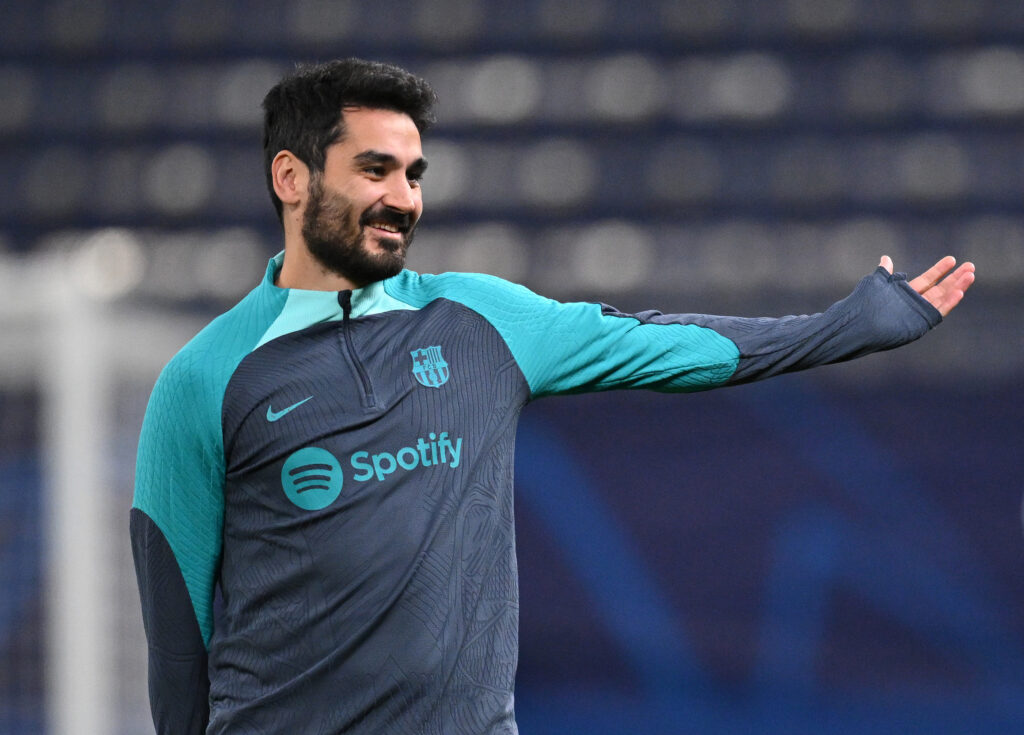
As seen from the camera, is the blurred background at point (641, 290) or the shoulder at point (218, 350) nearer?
the shoulder at point (218, 350)

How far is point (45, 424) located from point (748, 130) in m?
4.03

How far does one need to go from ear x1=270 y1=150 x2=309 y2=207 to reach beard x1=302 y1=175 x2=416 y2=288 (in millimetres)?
25

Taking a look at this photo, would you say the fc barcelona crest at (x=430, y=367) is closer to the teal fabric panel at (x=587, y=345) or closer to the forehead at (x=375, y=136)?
the teal fabric panel at (x=587, y=345)

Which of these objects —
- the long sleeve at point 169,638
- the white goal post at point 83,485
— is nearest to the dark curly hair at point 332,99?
the long sleeve at point 169,638

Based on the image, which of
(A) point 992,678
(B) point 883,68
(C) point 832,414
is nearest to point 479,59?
(B) point 883,68

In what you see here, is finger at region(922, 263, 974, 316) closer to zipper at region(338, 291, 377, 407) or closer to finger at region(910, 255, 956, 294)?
finger at region(910, 255, 956, 294)

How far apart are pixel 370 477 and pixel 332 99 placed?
52cm

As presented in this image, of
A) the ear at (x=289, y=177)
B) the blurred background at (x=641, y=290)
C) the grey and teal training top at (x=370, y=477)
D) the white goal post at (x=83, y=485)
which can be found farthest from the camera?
the blurred background at (x=641, y=290)

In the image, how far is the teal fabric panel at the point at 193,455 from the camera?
6.34 feet

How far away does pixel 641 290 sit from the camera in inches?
277

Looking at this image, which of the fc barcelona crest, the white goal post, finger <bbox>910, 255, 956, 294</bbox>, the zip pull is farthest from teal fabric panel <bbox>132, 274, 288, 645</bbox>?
the white goal post

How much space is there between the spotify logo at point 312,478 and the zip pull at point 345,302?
20cm

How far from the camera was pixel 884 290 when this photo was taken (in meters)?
2.07

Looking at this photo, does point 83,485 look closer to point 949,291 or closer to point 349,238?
point 349,238
